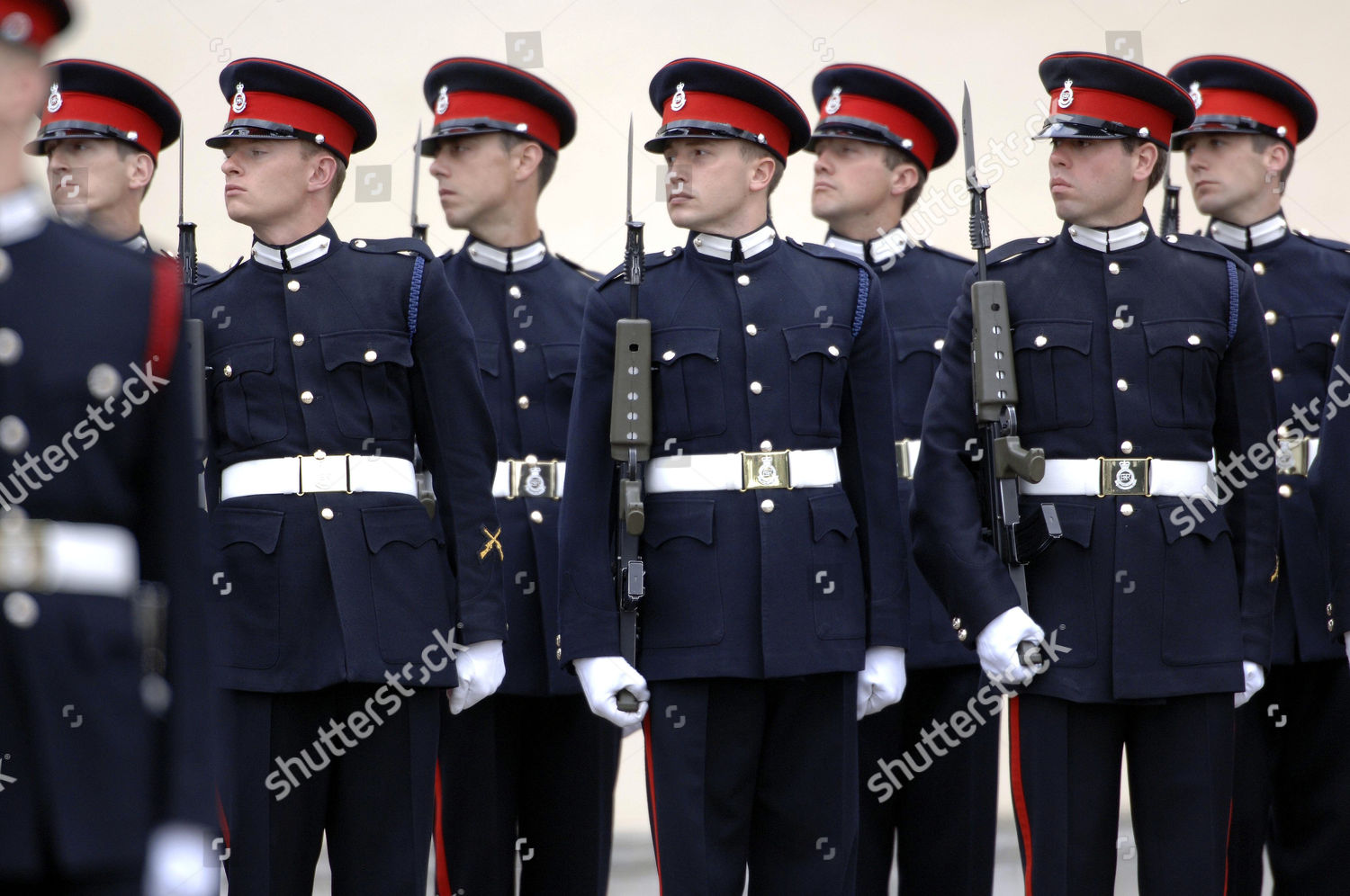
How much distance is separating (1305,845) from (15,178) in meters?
3.66

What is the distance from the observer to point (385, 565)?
3.70 metres

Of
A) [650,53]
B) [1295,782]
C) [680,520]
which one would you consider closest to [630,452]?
[680,520]

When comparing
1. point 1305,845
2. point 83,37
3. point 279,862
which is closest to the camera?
point 279,862

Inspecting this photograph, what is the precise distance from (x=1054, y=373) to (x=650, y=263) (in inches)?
35.6

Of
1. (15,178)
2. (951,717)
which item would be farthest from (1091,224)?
(15,178)

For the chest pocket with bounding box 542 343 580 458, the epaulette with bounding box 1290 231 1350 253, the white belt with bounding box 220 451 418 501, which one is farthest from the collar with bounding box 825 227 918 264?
the white belt with bounding box 220 451 418 501

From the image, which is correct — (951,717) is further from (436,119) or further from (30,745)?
(30,745)

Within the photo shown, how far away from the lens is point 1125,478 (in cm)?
376

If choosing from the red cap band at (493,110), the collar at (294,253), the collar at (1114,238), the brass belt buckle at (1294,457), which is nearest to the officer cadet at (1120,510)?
the collar at (1114,238)

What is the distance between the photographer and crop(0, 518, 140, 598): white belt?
6.88 feet

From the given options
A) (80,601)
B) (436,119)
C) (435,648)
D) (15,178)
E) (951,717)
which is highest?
(436,119)

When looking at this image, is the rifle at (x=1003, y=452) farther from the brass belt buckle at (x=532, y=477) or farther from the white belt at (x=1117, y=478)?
the brass belt buckle at (x=532, y=477)

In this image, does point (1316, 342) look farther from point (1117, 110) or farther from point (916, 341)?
point (1117, 110)

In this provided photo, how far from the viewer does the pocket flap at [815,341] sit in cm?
383
